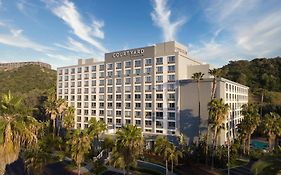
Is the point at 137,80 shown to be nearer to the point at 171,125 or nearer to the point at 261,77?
the point at 171,125

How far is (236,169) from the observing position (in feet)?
226

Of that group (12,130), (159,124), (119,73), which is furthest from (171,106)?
(12,130)

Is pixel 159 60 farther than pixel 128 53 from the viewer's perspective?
No

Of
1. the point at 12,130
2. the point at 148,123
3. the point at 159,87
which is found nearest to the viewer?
the point at 12,130

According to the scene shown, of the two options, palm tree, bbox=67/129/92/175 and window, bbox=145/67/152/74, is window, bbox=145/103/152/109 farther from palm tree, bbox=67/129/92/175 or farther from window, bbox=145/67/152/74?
palm tree, bbox=67/129/92/175

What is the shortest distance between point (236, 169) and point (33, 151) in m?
51.7

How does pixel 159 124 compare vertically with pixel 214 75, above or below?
below

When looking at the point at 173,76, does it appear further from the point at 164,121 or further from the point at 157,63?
the point at 164,121

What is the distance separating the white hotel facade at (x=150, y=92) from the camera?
8525 centimetres

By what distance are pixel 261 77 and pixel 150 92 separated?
363 feet

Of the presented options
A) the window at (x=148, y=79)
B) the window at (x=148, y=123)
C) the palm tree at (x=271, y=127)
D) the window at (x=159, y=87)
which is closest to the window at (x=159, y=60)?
the window at (x=148, y=79)

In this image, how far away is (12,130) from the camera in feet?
87.0

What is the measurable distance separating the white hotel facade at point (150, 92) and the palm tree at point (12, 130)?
209ft

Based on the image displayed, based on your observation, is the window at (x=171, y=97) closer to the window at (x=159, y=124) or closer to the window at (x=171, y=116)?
the window at (x=171, y=116)
